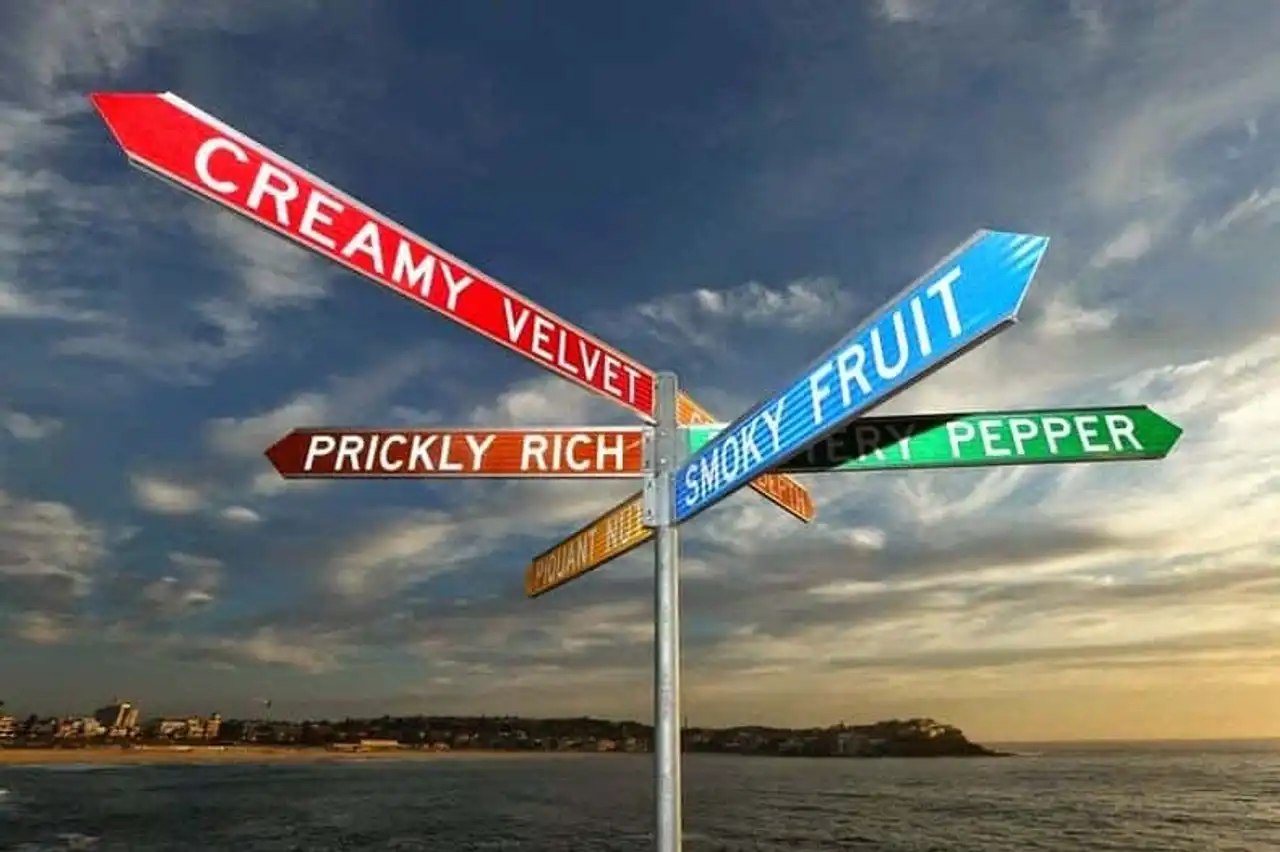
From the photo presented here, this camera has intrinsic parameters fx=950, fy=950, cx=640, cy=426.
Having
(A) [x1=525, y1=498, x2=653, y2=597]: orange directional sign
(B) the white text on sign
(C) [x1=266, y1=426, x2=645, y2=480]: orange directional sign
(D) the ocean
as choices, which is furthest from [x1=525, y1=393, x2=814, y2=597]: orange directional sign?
(D) the ocean

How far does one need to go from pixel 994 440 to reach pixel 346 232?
8.82ft

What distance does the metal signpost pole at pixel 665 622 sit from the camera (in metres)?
3.94

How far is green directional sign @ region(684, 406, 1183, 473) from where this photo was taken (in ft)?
12.4

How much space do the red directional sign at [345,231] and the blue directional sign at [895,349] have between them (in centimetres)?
83

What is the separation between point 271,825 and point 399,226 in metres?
84.2

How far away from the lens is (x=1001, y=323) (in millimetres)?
2332

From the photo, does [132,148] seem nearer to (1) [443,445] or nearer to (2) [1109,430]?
(1) [443,445]

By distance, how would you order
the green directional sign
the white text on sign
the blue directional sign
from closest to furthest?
the blue directional sign → the white text on sign → the green directional sign

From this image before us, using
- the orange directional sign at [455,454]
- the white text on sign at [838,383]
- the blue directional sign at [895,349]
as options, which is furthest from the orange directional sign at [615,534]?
the blue directional sign at [895,349]

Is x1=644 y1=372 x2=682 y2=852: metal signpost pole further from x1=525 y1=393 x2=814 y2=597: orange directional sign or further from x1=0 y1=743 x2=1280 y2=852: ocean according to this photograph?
x1=0 y1=743 x2=1280 y2=852: ocean

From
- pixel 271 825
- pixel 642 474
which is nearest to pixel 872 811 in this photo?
pixel 271 825

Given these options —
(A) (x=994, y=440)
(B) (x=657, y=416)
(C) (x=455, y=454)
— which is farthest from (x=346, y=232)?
(A) (x=994, y=440)

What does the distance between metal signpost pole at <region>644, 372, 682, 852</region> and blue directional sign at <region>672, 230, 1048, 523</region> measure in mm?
511

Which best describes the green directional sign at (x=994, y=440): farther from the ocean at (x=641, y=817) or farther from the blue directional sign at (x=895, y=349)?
the ocean at (x=641, y=817)
